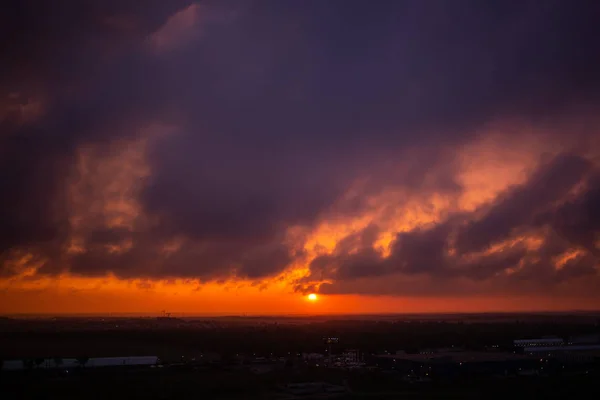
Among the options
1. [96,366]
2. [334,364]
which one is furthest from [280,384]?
[96,366]

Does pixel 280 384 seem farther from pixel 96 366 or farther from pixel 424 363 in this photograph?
pixel 96 366

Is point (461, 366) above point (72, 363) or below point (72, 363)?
below

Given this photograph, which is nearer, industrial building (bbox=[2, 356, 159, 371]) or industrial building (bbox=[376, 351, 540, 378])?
industrial building (bbox=[376, 351, 540, 378])

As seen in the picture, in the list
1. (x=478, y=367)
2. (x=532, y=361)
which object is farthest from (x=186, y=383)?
(x=532, y=361)

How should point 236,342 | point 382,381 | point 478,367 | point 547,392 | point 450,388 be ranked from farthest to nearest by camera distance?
point 236,342
point 478,367
point 382,381
point 450,388
point 547,392

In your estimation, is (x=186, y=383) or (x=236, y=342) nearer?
(x=186, y=383)

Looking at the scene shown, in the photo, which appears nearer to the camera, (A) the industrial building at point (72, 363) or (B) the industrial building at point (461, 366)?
(B) the industrial building at point (461, 366)

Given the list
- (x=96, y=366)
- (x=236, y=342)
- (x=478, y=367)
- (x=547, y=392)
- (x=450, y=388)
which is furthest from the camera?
(x=236, y=342)

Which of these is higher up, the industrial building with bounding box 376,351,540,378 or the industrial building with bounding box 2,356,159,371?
the industrial building with bounding box 2,356,159,371

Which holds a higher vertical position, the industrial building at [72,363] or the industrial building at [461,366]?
the industrial building at [72,363]

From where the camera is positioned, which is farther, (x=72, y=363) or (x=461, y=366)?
(x=72, y=363)
